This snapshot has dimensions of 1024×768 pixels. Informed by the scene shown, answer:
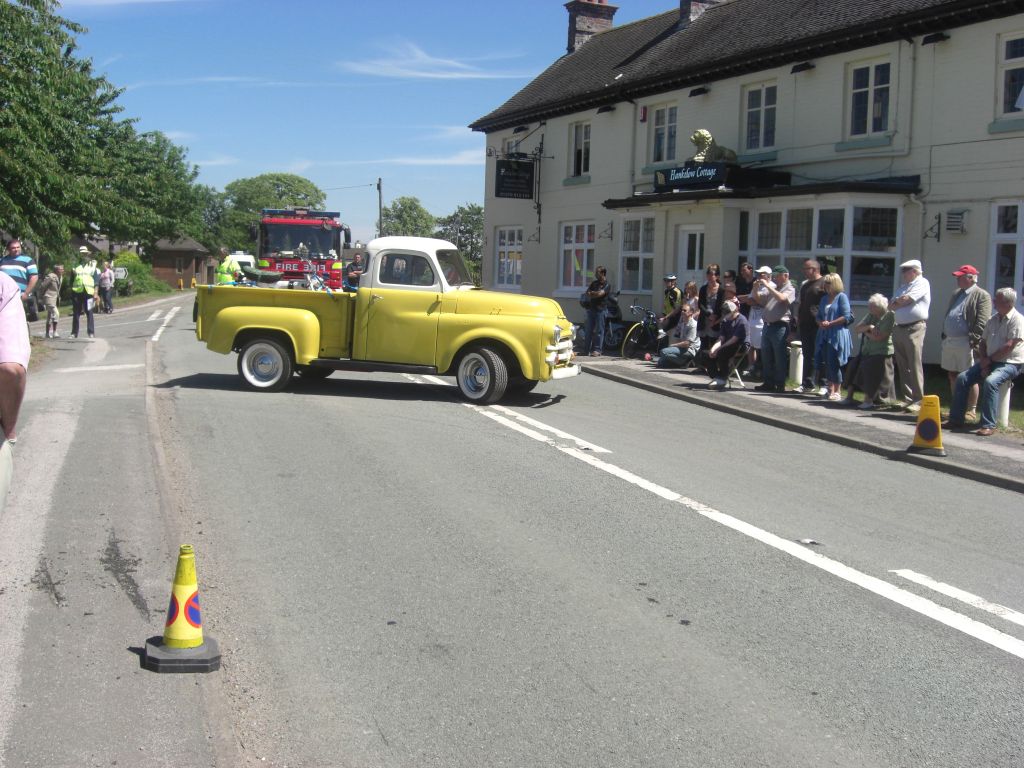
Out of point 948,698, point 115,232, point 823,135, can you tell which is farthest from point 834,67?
point 115,232

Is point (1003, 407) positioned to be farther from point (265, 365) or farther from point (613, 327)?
point (613, 327)

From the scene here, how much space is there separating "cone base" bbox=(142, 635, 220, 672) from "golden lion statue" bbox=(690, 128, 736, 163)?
1898 centimetres

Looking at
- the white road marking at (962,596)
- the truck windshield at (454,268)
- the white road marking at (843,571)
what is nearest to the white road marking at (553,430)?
the white road marking at (843,571)

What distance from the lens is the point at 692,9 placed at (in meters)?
27.5

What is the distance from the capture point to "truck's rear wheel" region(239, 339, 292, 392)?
14297mm

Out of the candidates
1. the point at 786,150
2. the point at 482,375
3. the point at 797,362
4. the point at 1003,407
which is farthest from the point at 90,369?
the point at 786,150

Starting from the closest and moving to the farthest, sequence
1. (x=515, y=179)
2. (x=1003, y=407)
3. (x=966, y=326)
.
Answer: (x=1003, y=407) < (x=966, y=326) < (x=515, y=179)

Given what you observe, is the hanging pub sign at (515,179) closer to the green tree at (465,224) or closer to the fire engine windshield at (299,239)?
the fire engine windshield at (299,239)

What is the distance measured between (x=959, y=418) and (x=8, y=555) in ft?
33.8

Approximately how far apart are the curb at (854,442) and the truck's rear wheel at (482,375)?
3016mm

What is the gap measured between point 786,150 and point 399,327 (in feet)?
36.8

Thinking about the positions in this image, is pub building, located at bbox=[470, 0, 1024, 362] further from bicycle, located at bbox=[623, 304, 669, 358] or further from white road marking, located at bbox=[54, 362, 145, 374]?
white road marking, located at bbox=[54, 362, 145, 374]

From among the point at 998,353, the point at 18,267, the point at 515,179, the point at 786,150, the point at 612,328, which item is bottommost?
the point at 612,328

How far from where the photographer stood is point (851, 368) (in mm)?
14547
